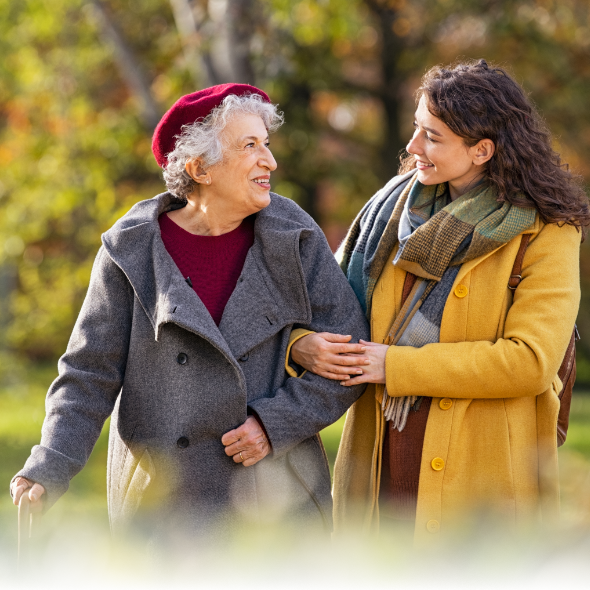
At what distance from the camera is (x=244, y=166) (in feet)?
7.88

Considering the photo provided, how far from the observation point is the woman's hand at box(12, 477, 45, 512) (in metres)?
2.23

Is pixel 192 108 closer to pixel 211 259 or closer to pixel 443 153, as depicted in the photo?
pixel 211 259

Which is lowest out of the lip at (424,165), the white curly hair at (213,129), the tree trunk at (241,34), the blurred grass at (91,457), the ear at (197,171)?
the blurred grass at (91,457)

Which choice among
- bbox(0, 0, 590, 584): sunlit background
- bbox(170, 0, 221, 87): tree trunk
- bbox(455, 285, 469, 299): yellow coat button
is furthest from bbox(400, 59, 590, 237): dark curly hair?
bbox(170, 0, 221, 87): tree trunk

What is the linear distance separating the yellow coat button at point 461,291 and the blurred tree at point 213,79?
4826mm

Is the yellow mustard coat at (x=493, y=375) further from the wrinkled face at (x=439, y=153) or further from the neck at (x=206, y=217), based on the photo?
the neck at (x=206, y=217)

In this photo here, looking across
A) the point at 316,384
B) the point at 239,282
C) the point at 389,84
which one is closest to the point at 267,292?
the point at 239,282

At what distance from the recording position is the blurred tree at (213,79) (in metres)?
7.22

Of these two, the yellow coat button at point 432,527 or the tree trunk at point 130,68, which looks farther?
the tree trunk at point 130,68

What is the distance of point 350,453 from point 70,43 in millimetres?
8398

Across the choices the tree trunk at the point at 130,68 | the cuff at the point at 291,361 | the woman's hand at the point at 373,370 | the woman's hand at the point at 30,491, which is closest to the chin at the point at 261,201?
the cuff at the point at 291,361

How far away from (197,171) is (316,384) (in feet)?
2.47

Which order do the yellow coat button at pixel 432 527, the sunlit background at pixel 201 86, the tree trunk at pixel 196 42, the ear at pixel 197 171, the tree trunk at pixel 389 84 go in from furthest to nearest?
1. the tree trunk at pixel 389 84
2. the sunlit background at pixel 201 86
3. the tree trunk at pixel 196 42
4. the ear at pixel 197 171
5. the yellow coat button at pixel 432 527

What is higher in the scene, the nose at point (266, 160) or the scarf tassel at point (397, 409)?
the nose at point (266, 160)
